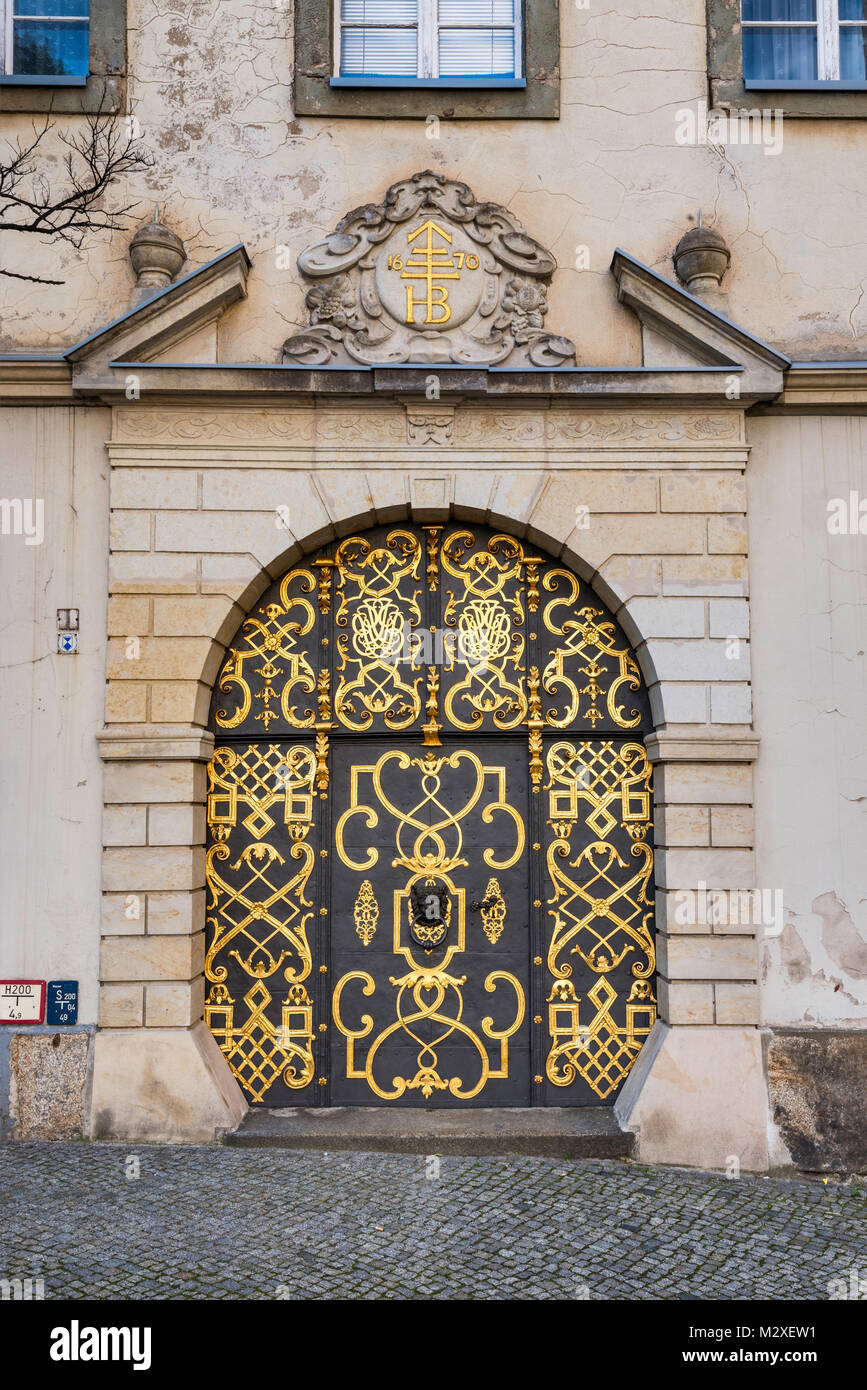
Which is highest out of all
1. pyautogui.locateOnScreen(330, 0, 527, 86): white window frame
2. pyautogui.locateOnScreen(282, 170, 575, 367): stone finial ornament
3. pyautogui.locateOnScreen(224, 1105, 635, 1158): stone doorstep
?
pyautogui.locateOnScreen(330, 0, 527, 86): white window frame

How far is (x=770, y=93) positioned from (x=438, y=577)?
343 centimetres

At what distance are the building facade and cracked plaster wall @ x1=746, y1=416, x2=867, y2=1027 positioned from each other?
21 millimetres

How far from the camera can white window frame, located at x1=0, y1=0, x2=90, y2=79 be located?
264 inches

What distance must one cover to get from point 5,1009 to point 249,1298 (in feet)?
8.27

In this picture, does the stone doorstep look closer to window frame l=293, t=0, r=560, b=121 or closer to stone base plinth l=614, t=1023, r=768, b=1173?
stone base plinth l=614, t=1023, r=768, b=1173

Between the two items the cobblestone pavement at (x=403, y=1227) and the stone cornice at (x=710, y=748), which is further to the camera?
the stone cornice at (x=710, y=748)

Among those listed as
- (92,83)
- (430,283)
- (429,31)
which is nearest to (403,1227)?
(430,283)

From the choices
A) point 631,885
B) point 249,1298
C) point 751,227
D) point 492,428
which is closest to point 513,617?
point 492,428

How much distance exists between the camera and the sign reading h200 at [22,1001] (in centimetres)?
608

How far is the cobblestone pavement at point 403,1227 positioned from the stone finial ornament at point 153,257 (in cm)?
465
